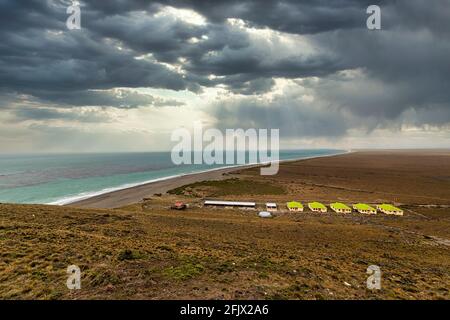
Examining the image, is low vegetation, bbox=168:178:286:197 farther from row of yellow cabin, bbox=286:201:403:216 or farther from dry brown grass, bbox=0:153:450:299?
dry brown grass, bbox=0:153:450:299

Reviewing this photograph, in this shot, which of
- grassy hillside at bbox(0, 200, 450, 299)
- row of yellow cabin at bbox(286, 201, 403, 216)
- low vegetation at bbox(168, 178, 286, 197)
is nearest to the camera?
grassy hillside at bbox(0, 200, 450, 299)

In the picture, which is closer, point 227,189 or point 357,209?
point 357,209

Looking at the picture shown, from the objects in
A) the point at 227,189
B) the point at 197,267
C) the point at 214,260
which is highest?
the point at 197,267

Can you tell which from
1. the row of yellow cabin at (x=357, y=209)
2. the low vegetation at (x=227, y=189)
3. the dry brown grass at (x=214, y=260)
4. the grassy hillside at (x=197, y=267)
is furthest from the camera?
the low vegetation at (x=227, y=189)

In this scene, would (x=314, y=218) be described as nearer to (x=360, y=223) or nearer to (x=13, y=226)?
(x=360, y=223)

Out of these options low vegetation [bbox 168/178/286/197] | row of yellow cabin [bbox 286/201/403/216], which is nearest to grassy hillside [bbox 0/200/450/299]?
row of yellow cabin [bbox 286/201/403/216]

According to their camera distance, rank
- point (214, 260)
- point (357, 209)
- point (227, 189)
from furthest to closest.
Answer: point (227, 189) < point (357, 209) < point (214, 260)

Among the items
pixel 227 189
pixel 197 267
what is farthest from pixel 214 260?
pixel 227 189

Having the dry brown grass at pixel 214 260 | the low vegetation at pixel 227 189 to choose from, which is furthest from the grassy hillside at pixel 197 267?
the low vegetation at pixel 227 189

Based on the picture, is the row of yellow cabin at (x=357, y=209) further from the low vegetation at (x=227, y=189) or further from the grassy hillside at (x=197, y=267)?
the low vegetation at (x=227, y=189)

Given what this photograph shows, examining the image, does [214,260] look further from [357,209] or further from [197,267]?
[357,209]
